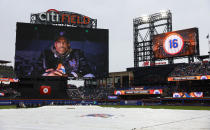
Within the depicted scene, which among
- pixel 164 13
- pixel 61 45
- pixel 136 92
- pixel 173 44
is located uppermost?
pixel 164 13

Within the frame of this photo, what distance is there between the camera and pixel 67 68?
61.5m

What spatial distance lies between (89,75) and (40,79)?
1250cm

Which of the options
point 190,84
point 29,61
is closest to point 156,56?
point 190,84

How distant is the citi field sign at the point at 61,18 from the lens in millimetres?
66719

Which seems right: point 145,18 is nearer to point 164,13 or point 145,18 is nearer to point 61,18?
point 164,13

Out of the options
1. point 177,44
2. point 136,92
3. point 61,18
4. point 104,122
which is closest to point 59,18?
point 61,18

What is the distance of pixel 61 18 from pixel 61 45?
31.5 feet

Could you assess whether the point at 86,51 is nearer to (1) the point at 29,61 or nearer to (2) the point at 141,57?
(1) the point at 29,61

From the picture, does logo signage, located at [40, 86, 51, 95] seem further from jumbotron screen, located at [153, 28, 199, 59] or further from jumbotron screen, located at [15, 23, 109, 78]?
jumbotron screen, located at [153, 28, 199, 59]

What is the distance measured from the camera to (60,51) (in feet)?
203

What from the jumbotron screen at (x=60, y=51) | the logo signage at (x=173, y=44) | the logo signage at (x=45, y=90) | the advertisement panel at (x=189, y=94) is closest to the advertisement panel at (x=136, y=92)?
the advertisement panel at (x=189, y=94)

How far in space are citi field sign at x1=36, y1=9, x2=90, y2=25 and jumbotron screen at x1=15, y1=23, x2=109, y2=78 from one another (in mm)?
4757

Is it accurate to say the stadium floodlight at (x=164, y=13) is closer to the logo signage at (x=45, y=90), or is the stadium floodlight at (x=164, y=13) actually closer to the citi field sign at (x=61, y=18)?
the citi field sign at (x=61, y=18)

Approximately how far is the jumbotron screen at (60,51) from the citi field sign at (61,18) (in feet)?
15.6
